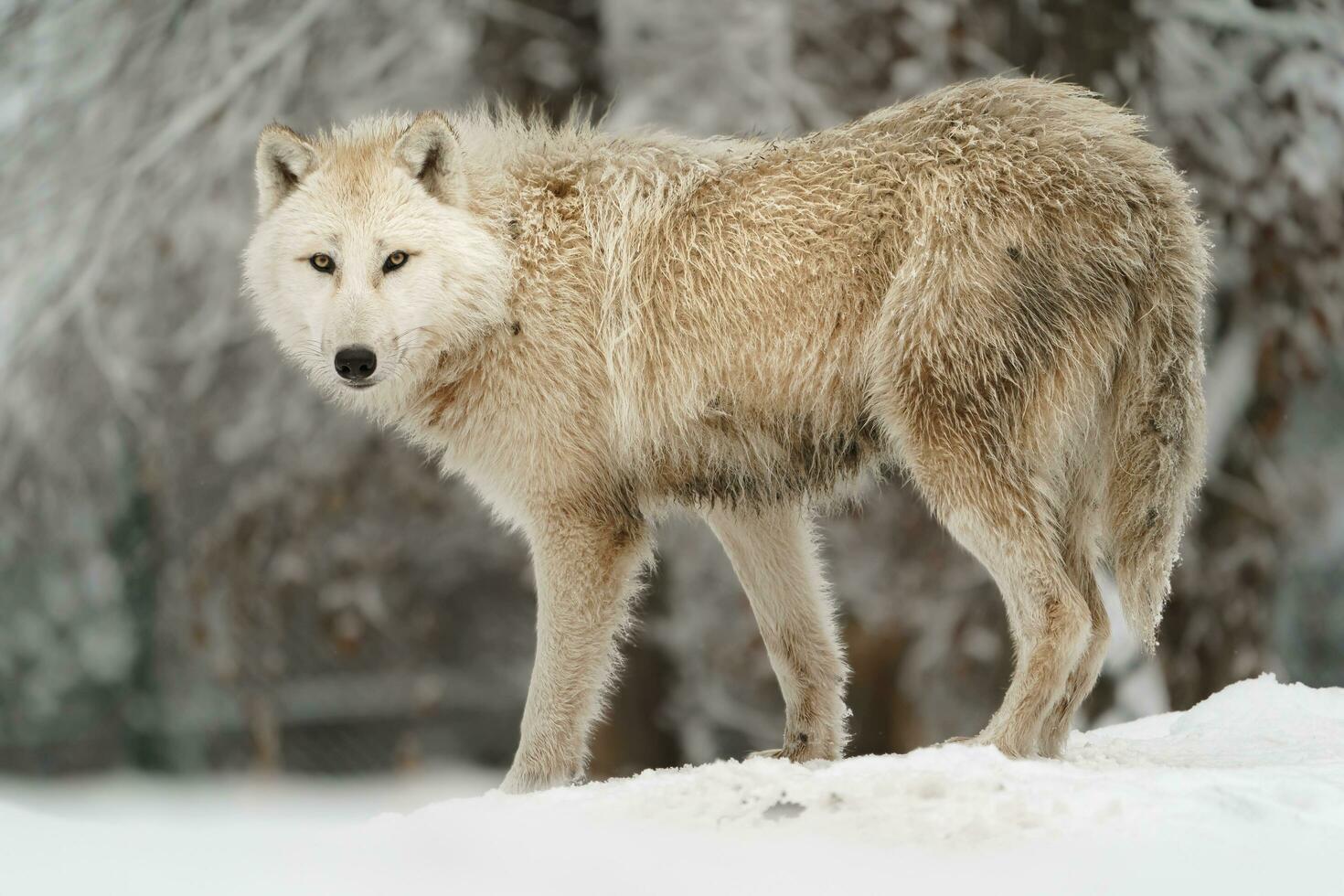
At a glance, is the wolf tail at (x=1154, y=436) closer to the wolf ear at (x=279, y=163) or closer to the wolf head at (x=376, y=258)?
the wolf head at (x=376, y=258)

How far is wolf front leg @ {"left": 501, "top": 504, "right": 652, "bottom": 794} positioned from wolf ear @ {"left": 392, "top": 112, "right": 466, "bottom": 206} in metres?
1.26

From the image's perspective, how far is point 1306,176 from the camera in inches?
307

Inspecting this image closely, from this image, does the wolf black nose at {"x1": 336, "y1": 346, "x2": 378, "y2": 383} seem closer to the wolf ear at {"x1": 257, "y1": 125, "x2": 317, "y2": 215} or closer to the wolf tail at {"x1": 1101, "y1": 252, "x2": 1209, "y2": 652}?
the wolf ear at {"x1": 257, "y1": 125, "x2": 317, "y2": 215}

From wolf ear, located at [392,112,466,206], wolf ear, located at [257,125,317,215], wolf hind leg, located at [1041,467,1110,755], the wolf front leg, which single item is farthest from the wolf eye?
wolf hind leg, located at [1041,467,1110,755]

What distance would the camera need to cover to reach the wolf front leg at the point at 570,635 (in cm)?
447

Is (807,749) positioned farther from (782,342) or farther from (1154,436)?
(1154,436)

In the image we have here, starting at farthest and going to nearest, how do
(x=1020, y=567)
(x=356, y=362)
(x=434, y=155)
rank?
(x=434, y=155), (x=356, y=362), (x=1020, y=567)

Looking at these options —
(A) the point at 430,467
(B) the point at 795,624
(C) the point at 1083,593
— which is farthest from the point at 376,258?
(A) the point at 430,467

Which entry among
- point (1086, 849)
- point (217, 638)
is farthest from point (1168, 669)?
point (217, 638)

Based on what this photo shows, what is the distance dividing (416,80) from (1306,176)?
550cm

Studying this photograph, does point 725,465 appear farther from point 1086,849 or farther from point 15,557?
point 15,557

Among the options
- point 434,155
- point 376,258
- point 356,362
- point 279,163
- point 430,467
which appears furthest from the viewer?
point 430,467

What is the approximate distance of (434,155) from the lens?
15.4 ft

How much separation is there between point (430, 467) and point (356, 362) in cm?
376
